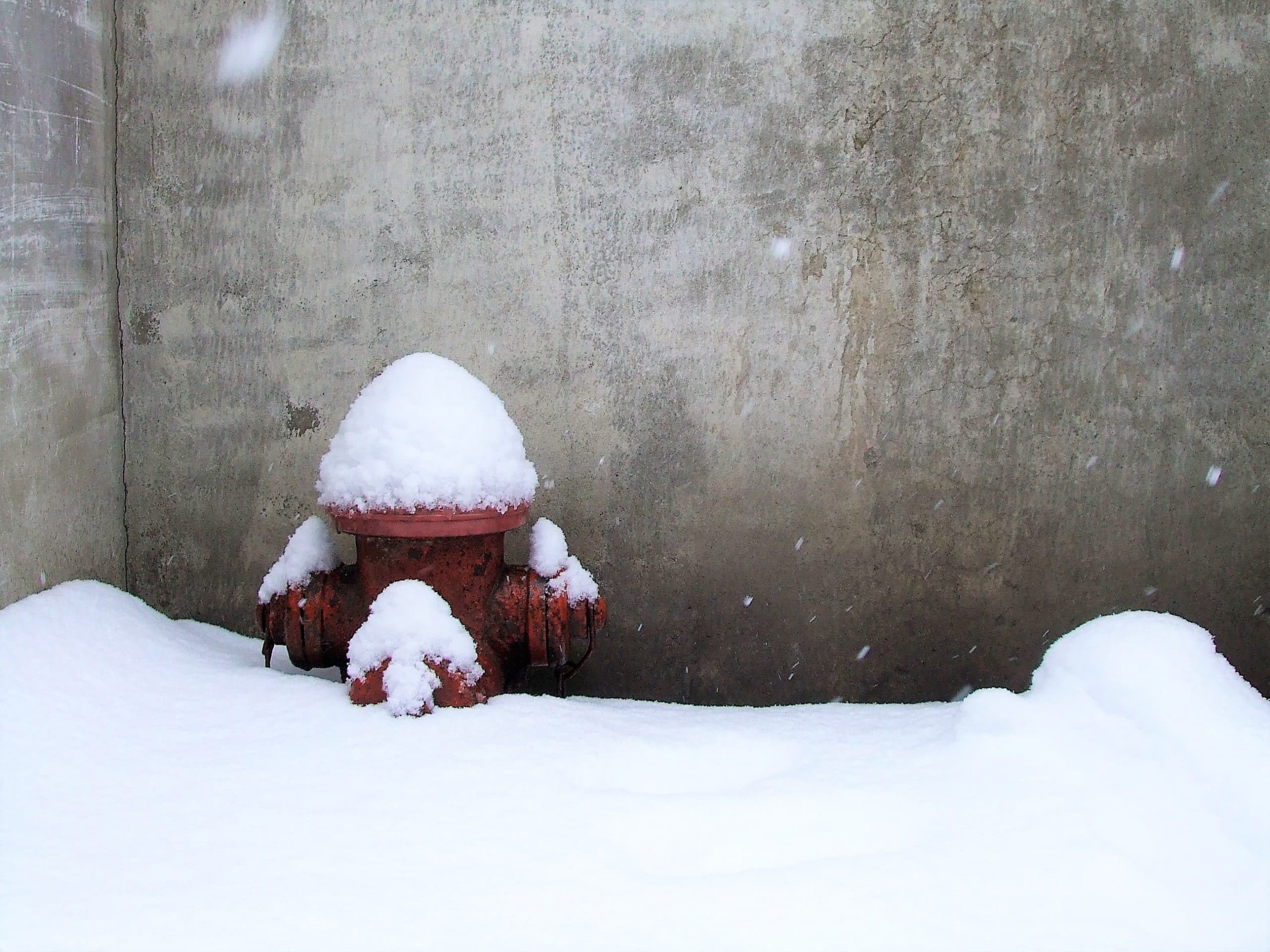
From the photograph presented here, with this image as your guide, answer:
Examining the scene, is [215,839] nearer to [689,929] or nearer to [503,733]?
→ [503,733]

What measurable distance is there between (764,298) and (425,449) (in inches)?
45.7

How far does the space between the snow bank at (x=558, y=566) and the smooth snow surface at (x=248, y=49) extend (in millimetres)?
1625

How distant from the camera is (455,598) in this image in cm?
236

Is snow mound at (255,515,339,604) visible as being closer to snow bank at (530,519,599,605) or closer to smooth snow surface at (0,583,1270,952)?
smooth snow surface at (0,583,1270,952)

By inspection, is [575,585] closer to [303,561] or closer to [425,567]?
[425,567]

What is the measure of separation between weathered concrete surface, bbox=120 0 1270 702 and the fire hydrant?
530 mm

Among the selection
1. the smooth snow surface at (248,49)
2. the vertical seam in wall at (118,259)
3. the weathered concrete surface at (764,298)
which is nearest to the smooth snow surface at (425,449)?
the weathered concrete surface at (764,298)

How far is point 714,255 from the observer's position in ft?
9.40

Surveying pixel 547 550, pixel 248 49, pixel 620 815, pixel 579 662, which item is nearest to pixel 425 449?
pixel 547 550

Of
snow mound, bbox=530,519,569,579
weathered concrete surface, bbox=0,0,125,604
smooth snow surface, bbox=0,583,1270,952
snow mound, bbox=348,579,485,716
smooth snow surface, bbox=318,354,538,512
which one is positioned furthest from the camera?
snow mound, bbox=530,519,569,579

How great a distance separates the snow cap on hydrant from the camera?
2.21m

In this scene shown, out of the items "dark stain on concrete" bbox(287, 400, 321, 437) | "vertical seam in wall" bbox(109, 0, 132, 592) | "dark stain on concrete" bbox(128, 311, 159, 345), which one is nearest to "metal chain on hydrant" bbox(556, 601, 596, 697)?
"dark stain on concrete" bbox(287, 400, 321, 437)

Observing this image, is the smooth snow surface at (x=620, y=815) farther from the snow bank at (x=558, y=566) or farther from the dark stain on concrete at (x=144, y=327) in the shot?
the dark stain on concrete at (x=144, y=327)

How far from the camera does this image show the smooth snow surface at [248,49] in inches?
113
